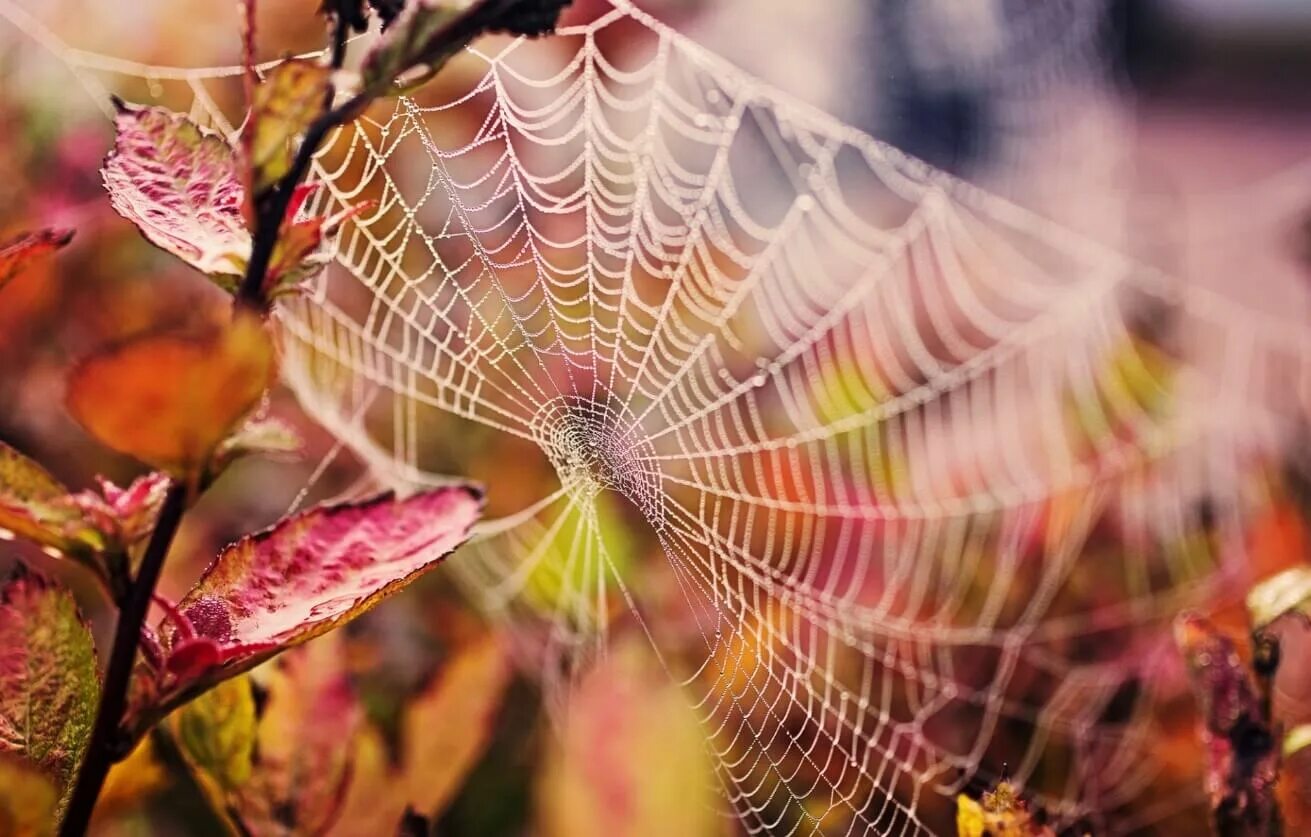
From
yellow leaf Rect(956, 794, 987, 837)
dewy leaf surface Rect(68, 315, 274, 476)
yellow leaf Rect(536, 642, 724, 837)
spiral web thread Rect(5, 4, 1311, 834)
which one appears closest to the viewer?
dewy leaf surface Rect(68, 315, 274, 476)

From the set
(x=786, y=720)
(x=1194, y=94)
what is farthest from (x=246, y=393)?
(x=1194, y=94)

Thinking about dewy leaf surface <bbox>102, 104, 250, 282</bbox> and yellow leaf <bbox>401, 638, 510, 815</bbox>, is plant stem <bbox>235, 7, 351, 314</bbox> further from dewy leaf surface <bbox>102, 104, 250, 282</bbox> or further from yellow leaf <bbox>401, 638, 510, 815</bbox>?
yellow leaf <bbox>401, 638, 510, 815</bbox>

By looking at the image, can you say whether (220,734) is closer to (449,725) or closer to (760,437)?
(449,725)

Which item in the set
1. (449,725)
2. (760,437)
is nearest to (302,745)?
(449,725)

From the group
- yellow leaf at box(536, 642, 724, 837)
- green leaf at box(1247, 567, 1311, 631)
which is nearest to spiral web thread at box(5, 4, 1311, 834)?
yellow leaf at box(536, 642, 724, 837)

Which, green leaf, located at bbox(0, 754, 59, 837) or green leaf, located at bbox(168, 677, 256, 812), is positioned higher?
green leaf, located at bbox(168, 677, 256, 812)

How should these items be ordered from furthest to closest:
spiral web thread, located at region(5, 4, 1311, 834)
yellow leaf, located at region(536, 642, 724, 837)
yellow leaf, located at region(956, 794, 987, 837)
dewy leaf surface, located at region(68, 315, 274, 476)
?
spiral web thread, located at region(5, 4, 1311, 834), yellow leaf, located at region(536, 642, 724, 837), yellow leaf, located at region(956, 794, 987, 837), dewy leaf surface, located at region(68, 315, 274, 476)

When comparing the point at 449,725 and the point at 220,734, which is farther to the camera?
the point at 449,725

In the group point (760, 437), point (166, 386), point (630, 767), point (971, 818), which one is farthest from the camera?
point (760, 437)
